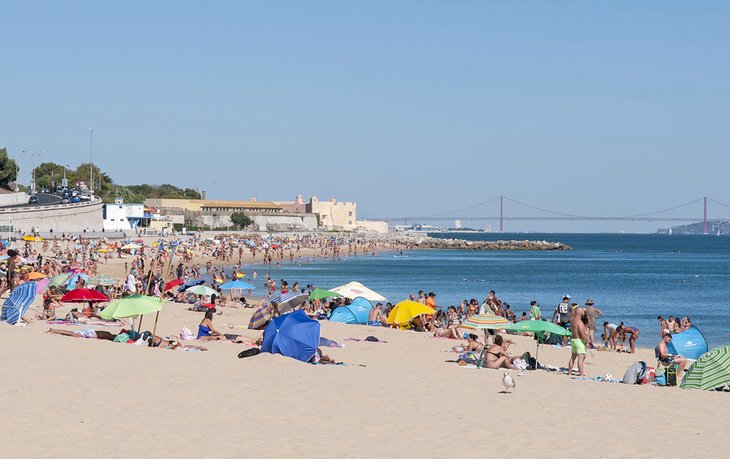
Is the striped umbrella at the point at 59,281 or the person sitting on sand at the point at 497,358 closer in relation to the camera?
the person sitting on sand at the point at 497,358

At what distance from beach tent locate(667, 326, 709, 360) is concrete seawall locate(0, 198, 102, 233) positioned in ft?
172

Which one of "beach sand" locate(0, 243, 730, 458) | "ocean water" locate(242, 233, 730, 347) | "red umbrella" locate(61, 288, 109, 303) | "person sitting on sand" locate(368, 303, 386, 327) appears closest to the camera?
"beach sand" locate(0, 243, 730, 458)

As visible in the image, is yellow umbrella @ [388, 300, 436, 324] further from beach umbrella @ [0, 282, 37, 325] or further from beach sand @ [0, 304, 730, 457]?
beach umbrella @ [0, 282, 37, 325]

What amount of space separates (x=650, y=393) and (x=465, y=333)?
26.1 feet

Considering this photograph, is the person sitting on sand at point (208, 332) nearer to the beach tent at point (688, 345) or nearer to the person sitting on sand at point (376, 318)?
the person sitting on sand at point (376, 318)

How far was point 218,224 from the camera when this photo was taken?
359 feet

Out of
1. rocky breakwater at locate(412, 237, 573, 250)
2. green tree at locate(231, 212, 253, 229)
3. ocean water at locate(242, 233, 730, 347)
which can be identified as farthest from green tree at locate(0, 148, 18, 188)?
rocky breakwater at locate(412, 237, 573, 250)

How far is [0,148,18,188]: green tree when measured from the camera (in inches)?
3418

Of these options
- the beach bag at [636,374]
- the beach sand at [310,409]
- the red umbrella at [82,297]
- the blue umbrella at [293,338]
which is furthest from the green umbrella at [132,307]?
the beach bag at [636,374]

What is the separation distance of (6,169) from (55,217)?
983 inches

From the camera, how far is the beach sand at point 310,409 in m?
7.58

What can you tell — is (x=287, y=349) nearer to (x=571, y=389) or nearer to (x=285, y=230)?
(x=571, y=389)

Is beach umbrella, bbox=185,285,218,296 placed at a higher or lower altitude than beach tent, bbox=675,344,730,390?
higher

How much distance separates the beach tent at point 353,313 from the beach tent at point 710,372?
9.68 meters
